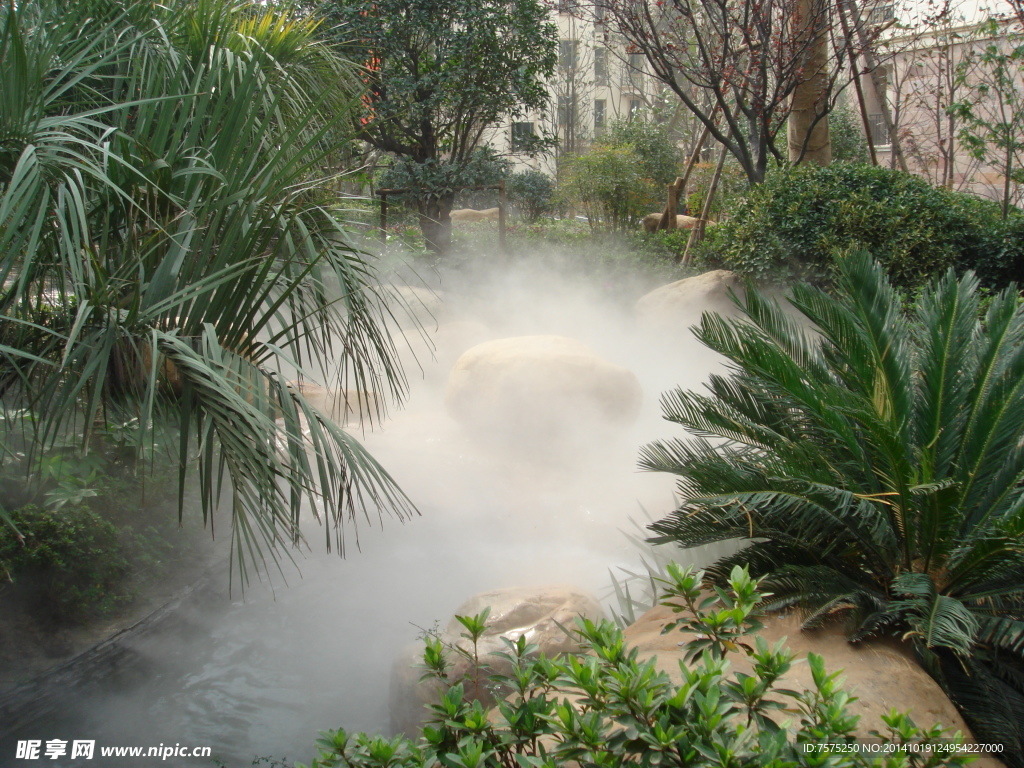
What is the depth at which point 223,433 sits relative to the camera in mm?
2264

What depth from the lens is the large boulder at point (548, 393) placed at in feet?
24.0

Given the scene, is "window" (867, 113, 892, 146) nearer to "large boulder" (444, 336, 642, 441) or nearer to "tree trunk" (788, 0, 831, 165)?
"tree trunk" (788, 0, 831, 165)

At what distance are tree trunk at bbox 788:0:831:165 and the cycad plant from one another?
7.01 meters

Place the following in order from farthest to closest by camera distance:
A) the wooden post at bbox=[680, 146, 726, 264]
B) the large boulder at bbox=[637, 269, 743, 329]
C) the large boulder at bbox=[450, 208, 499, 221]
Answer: the large boulder at bbox=[450, 208, 499, 221], the wooden post at bbox=[680, 146, 726, 264], the large boulder at bbox=[637, 269, 743, 329]

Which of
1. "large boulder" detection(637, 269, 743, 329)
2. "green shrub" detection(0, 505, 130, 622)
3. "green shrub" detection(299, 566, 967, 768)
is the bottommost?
"green shrub" detection(0, 505, 130, 622)

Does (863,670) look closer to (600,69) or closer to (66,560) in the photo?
(66,560)

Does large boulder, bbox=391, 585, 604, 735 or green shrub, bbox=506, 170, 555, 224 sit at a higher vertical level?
green shrub, bbox=506, 170, 555, 224

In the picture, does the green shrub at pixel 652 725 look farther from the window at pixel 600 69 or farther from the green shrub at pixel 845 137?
the window at pixel 600 69

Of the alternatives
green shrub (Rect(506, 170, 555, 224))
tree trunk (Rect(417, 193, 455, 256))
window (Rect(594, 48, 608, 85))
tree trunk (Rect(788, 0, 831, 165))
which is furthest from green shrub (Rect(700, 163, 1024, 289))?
window (Rect(594, 48, 608, 85))

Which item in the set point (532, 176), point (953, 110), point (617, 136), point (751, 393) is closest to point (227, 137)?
point (751, 393)

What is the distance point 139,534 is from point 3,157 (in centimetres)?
294

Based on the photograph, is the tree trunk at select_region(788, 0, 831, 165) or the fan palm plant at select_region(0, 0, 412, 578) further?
the tree trunk at select_region(788, 0, 831, 165)

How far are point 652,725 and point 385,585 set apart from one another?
3962mm

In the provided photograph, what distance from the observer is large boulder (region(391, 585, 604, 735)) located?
385 centimetres
